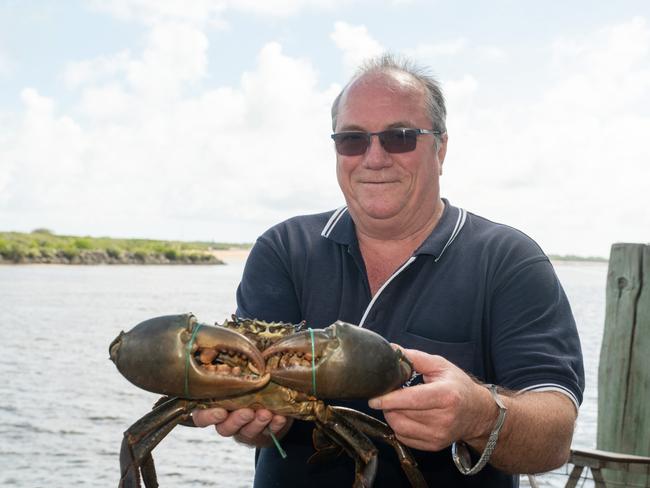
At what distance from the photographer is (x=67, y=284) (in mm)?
42094

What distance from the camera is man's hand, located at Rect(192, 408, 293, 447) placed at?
3133 mm

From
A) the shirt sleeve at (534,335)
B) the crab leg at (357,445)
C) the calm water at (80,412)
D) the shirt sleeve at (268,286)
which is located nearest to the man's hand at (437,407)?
the crab leg at (357,445)

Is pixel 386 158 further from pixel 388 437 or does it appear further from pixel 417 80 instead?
pixel 388 437

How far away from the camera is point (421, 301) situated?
3.63m

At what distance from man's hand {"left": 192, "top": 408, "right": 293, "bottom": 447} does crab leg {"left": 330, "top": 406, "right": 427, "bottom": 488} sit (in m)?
0.31

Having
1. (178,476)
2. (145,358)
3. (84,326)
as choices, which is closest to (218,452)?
(178,476)

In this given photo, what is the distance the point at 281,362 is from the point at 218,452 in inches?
316

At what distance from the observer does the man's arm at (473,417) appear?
278 centimetres

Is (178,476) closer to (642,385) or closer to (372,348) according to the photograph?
(642,385)

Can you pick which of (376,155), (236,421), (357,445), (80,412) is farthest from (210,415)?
(80,412)

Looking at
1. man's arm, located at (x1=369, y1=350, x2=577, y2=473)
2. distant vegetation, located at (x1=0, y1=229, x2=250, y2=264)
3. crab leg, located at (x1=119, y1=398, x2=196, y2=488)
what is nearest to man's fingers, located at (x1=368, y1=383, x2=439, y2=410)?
man's arm, located at (x1=369, y1=350, x2=577, y2=473)

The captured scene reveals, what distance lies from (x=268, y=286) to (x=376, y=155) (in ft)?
2.86

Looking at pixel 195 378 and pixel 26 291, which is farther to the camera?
pixel 26 291

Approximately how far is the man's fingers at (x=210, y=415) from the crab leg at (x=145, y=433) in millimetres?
46
